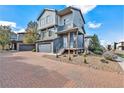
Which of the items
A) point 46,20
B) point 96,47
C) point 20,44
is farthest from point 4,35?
point 96,47

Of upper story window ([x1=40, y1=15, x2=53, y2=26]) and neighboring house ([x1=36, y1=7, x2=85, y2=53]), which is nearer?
neighboring house ([x1=36, y1=7, x2=85, y2=53])

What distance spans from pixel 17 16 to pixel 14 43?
1511 cm

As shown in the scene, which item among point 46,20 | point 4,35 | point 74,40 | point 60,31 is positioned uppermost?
point 46,20

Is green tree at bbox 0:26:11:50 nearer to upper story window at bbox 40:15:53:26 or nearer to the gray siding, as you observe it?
the gray siding

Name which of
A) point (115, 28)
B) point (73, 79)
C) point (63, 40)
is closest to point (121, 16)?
point (115, 28)

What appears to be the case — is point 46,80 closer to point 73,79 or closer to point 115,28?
point 73,79

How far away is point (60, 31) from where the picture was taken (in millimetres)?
14234

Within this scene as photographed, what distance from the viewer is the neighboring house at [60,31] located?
12.3 meters

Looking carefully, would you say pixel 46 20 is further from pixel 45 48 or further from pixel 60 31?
pixel 45 48

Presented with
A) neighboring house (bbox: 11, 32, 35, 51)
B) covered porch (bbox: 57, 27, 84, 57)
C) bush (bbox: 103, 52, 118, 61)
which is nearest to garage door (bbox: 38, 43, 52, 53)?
covered porch (bbox: 57, 27, 84, 57)

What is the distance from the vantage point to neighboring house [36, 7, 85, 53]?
40.4 ft
